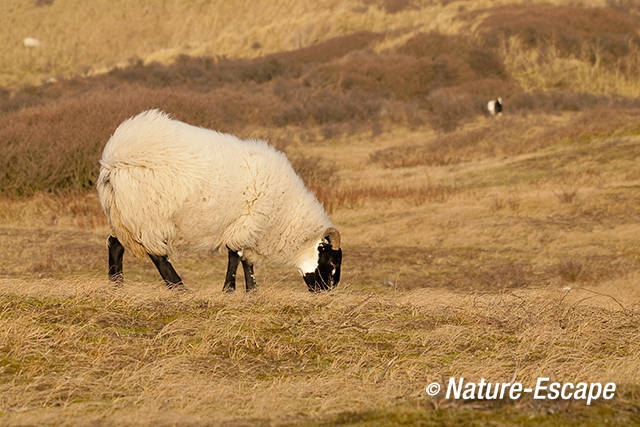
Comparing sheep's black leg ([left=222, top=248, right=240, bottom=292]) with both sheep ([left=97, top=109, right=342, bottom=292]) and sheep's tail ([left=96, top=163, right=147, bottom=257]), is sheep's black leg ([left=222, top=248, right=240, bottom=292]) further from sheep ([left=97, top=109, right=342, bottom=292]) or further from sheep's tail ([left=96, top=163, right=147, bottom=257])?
sheep's tail ([left=96, top=163, right=147, bottom=257])

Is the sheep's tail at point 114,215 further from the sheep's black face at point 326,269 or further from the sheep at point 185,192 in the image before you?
the sheep's black face at point 326,269

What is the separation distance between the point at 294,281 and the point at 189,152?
17.2 ft

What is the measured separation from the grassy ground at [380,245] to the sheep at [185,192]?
61 centimetres


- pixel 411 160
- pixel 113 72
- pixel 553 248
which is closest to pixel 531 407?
pixel 553 248

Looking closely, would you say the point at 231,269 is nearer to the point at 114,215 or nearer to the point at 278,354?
the point at 114,215

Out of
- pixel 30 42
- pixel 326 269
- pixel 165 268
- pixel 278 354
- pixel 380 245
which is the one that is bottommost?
pixel 380 245

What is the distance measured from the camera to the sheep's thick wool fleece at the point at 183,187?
757 centimetres

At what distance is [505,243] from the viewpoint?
14266 mm

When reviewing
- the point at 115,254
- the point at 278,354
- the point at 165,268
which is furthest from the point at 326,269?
the point at 278,354

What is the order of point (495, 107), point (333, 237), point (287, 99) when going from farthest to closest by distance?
1. point (287, 99)
2. point (495, 107)
3. point (333, 237)

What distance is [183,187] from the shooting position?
24.8ft

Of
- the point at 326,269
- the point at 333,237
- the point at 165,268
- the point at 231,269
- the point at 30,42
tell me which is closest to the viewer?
the point at 165,268

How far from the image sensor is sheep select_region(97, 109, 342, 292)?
758cm

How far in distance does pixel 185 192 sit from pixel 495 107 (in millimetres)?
25234
